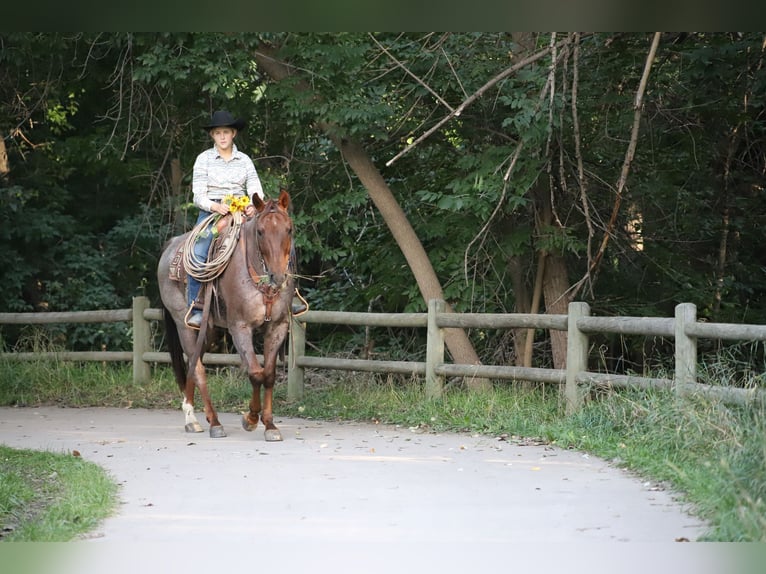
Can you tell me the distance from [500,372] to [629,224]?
4183 millimetres

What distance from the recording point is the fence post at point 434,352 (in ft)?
37.6

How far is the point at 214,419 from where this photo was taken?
1002 cm

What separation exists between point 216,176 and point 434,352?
3092mm

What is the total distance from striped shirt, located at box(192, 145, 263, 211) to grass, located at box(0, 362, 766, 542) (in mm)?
2779

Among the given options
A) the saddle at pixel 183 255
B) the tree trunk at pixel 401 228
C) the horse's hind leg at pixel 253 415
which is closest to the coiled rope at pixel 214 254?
the saddle at pixel 183 255

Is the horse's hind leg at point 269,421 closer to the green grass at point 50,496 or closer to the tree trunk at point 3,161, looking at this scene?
the green grass at point 50,496

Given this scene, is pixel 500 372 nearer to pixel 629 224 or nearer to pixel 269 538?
pixel 629 224

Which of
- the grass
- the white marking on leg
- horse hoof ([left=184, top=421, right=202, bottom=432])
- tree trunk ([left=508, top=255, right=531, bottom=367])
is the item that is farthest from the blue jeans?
tree trunk ([left=508, top=255, right=531, bottom=367])

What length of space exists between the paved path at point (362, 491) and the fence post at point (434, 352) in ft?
4.27

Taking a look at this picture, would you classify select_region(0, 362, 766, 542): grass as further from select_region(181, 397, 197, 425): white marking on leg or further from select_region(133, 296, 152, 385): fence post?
select_region(181, 397, 197, 425): white marking on leg

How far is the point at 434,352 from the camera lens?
1151 cm

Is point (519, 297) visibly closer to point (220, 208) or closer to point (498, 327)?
point (498, 327)

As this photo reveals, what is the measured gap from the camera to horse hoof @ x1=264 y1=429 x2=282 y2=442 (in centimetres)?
947
